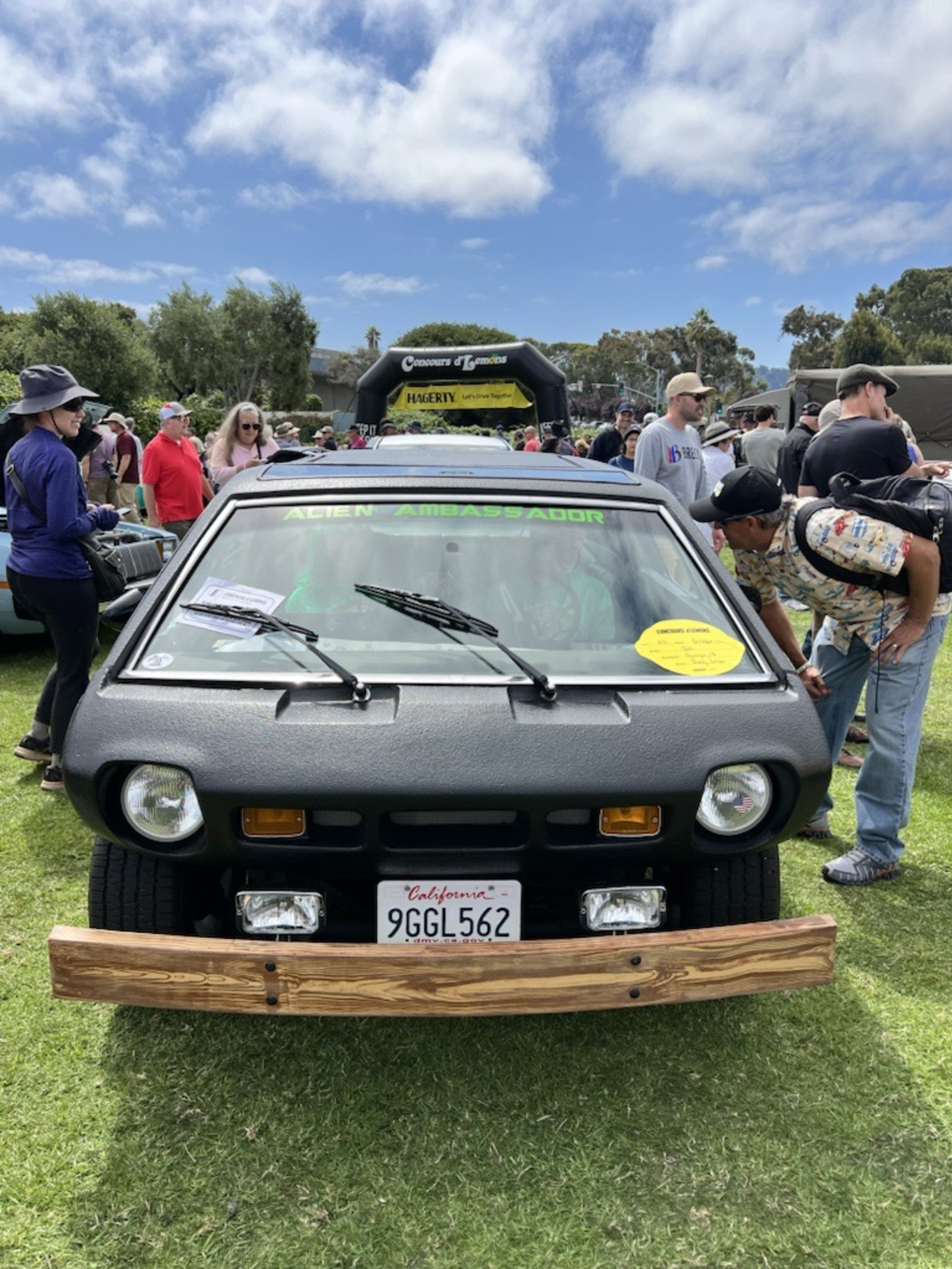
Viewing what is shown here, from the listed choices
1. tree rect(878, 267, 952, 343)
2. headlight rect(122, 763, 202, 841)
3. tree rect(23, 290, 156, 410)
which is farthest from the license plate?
tree rect(878, 267, 952, 343)

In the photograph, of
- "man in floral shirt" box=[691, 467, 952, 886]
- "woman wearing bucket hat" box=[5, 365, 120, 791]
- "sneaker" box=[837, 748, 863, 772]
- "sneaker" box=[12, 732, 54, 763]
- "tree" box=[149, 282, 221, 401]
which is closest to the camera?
"man in floral shirt" box=[691, 467, 952, 886]

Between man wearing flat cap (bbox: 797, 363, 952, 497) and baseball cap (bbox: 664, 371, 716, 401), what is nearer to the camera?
man wearing flat cap (bbox: 797, 363, 952, 497)

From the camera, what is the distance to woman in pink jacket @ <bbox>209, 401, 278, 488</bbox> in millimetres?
6914

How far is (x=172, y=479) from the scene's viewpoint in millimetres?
6723

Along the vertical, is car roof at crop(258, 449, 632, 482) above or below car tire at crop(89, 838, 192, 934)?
above

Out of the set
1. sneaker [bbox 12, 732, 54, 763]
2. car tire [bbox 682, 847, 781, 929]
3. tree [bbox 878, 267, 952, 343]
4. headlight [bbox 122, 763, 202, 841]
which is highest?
tree [bbox 878, 267, 952, 343]

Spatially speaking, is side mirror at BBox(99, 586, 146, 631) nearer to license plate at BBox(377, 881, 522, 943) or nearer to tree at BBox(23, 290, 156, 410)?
license plate at BBox(377, 881, 522, 943)

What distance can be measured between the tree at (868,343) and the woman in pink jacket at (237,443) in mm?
55370

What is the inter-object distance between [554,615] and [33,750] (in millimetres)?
3115

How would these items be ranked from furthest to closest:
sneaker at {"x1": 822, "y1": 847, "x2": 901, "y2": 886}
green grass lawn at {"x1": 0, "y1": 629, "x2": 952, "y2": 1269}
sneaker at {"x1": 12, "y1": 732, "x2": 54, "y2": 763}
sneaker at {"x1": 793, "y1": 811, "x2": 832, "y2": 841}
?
sneaker at {"x1": 12, "y1": 732, "x2": 54, "y2": 763} < sneaker at {"x1": 793, "y1": 811, "x2": 832, "y2": 841} < sneaker at {"x1": 822, "y1": 847, "x2": 901, "y2": 886} < green grass lawn at {"x1": 0, "y1": 629, "x2": 952, "y2": 1269}

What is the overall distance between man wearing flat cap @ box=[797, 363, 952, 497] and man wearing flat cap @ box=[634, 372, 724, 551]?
117cm

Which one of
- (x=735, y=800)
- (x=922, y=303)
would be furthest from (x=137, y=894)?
(x=922, y=303)

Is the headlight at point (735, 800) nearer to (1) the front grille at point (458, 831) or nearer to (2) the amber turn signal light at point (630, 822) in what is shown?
(2) the amber turn signal light at point (630, 822)

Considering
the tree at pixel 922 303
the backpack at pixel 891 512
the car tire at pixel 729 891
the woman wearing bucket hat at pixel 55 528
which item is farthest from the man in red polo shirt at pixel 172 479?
the tree at pixel 922 303
